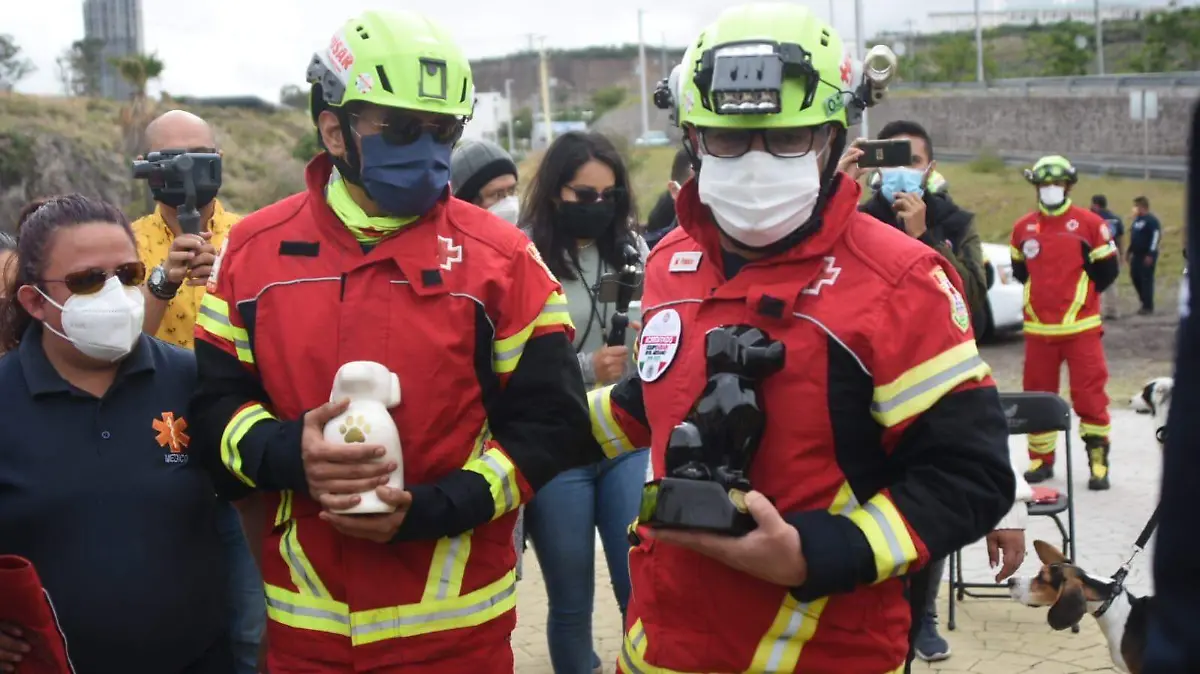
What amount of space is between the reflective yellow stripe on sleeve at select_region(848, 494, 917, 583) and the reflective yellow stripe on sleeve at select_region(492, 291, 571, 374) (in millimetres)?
986

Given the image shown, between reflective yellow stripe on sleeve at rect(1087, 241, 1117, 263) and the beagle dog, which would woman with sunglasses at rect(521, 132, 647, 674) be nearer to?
the beagle dog

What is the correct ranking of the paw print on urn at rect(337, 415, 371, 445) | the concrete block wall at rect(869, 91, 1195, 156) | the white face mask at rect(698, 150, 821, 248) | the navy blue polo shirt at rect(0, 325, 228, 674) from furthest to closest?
the concrete block wall at rect(869, 91, 1195, 156) → the navy blue polo shirt at rect(0, 325, 228, 674) → the paw print on urn at rect(337, 415, 371, 445) → the white face mask at rect(698, 150, 821, 248)

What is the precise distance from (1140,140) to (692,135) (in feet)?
140

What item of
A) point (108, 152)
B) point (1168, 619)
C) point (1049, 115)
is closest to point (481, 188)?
point (1168, 619)

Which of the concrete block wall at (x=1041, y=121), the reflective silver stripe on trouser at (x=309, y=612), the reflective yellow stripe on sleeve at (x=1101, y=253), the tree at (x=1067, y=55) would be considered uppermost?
the tree at (x=1067, y=55)

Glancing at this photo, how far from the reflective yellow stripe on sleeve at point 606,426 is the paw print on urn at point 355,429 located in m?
0.59

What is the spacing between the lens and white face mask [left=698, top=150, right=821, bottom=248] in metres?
2.67

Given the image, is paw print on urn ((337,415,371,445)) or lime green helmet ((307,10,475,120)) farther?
lime green helmet ((307,10,475,120))

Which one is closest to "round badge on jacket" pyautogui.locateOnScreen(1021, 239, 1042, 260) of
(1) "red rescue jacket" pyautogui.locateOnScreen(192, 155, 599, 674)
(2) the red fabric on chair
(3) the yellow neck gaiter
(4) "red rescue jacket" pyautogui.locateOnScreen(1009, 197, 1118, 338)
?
(4) "red rescue jacket" pyautogui.locateOnScreen(1009, 197, 1118, 338)

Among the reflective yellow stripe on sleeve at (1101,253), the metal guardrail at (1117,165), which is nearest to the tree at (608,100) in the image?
the metal guardrail at (1117,165)

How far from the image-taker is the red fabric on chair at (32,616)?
305 centimetres

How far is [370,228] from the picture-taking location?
10.4ft

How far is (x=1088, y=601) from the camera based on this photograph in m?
4.91

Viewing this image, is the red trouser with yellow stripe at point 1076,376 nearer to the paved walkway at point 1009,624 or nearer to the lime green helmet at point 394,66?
the paved walkway at point 1009,624
